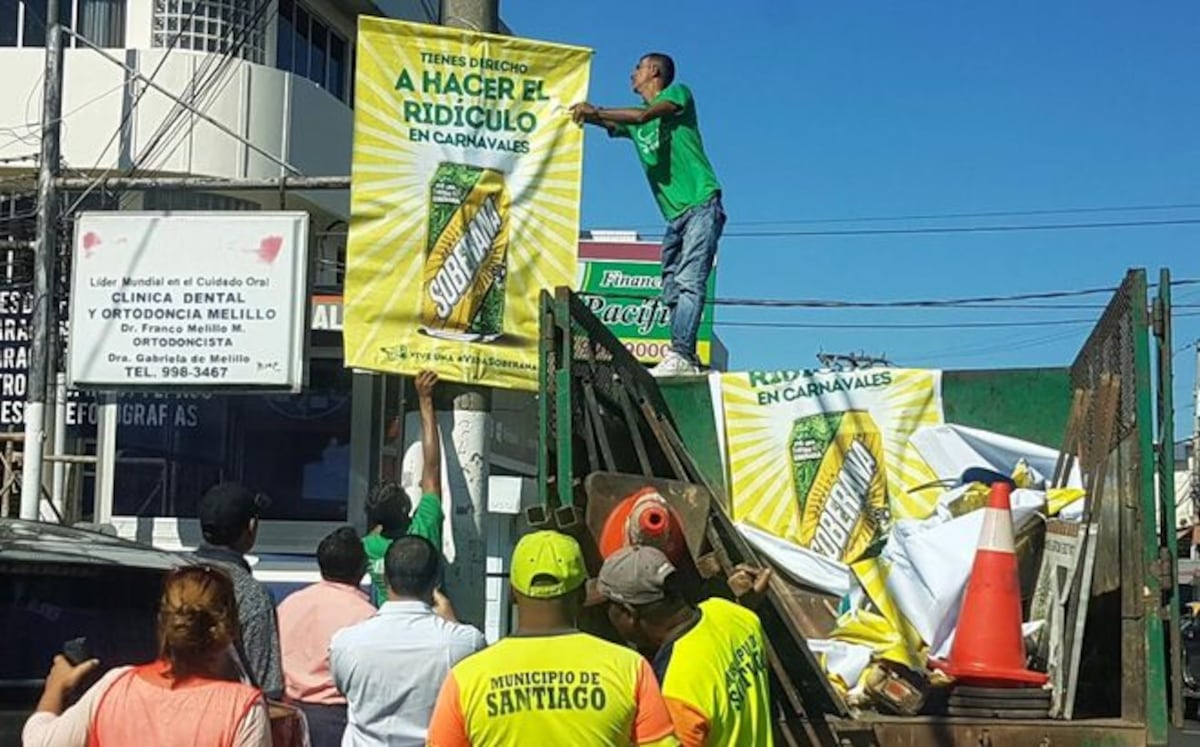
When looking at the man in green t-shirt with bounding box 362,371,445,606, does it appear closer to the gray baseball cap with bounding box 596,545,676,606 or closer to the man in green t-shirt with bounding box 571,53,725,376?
the man in green t-shirt with bounding box 571,53,725,376

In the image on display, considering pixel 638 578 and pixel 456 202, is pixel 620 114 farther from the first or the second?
pixel 638 578

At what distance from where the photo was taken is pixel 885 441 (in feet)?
22.2

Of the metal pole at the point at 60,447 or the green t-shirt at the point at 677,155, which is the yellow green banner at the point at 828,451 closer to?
the green t-shirt at the point at 677,155

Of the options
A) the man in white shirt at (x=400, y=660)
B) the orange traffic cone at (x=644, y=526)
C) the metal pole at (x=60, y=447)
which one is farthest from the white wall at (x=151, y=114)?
the man in white shirt at (x=400, y=660)

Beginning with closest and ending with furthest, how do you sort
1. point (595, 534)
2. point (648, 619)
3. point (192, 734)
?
1. point (192, 734)
2. point (648, 619)
3. point (595, 534)

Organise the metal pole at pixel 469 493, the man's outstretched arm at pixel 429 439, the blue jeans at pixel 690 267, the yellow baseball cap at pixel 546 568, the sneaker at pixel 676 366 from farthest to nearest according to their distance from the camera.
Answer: the blue jeans at pixel 690 267
the sneaker at pixel 676 366
the man's outstretched arm at pixel 429 439
the metal pole at pixel 469 493
the yellow baseball cap at pixel 546 568

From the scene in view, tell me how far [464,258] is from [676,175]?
1183mm

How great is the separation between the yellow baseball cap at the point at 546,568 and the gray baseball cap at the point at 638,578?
0.89 feet

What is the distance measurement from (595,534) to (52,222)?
9.24 m

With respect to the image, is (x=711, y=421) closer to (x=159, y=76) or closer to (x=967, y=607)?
(x=967, y=607)

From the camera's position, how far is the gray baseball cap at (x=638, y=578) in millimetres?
3984

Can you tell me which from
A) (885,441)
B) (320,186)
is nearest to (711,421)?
(885,441)

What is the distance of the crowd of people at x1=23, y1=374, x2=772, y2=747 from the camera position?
3545mm

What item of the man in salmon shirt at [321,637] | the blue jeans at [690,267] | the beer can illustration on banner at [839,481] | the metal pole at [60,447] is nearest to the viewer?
the man in salmon shirt at [321,637]
